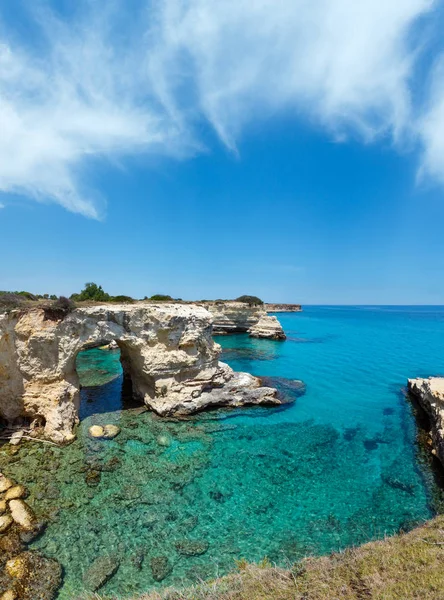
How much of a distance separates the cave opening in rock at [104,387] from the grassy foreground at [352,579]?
37.6 feet

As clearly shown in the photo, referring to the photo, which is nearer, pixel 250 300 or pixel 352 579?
pixel 352 579

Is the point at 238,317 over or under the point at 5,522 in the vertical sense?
over

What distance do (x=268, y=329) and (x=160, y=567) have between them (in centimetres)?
3850

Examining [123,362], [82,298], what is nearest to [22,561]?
[123,362]

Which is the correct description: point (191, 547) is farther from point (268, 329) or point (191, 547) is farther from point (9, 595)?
point (268, 329)

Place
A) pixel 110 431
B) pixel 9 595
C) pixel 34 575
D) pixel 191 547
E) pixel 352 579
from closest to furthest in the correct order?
pixel 352 579 → pixel 9 595 → pixel 34 575 → pixel 191 547 → pixel 110 431

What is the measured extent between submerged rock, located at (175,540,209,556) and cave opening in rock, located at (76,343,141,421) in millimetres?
8611

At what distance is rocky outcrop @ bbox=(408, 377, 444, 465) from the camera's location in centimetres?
1136

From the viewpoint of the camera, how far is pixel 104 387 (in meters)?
18.5

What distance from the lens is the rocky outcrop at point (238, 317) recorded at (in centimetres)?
4572

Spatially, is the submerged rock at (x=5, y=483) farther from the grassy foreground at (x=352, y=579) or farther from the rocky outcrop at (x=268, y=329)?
the rocky outcrop at (x=268, y=329)

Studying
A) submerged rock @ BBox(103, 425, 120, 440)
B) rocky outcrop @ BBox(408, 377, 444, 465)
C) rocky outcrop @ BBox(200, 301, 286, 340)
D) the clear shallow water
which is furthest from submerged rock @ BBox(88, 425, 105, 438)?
rocky outcrop @ BBox(200, 301, 286, 340)

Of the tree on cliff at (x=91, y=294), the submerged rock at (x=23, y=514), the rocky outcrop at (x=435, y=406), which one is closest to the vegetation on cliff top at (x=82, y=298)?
the tree on cliff at (x=91, y=294)

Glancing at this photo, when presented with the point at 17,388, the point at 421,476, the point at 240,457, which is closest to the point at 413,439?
the point at 421,476
